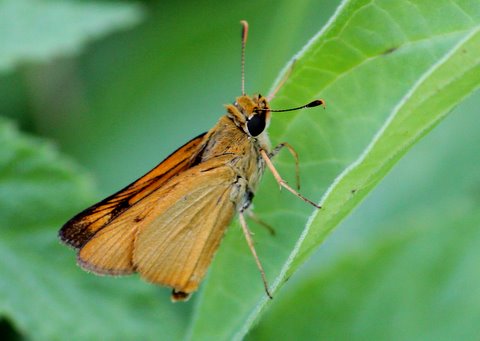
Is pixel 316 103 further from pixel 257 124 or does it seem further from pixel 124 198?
pixel 124 198

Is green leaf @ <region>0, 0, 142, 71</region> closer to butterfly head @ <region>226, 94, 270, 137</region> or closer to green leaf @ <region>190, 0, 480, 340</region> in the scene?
butterfly head @ <region>226, 94, 270, 137</region>

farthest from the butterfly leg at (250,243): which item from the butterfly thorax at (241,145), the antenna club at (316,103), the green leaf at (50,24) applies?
the green leaf at (50,24)

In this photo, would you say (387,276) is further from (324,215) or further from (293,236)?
(324,215)

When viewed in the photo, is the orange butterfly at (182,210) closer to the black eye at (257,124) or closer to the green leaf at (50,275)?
the black eye at (257,124)

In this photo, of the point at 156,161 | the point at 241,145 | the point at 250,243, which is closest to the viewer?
the point at 250,243

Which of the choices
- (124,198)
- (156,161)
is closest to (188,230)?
(124,198)

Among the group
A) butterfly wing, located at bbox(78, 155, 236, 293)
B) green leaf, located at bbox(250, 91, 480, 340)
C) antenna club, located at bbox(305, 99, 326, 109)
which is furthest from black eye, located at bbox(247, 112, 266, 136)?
green leaf, located at bbox(250, 91, 480, 340)
